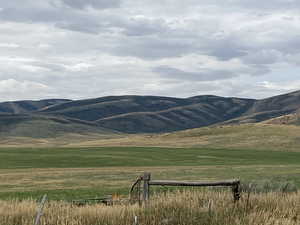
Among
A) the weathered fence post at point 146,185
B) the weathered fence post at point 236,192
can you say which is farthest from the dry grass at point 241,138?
the weathered fence post at point 146,185

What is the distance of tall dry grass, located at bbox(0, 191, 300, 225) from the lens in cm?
1345

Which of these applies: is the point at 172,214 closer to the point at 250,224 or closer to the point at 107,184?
the point at 250,224

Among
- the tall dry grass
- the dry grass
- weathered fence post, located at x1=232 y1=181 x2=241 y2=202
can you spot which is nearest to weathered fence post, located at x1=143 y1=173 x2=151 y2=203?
the tall dry grass

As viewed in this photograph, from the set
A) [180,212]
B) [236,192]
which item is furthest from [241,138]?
[180,212]

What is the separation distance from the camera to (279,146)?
4198 inches

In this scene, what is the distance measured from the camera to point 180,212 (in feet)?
46.1

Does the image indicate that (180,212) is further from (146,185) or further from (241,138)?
(241,138)

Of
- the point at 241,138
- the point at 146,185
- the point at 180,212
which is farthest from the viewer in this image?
the point at 241,138

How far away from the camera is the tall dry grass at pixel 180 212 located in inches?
529

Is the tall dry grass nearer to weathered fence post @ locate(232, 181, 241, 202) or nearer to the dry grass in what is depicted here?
weathered fence post @ locate(232, 181, 241, 202)

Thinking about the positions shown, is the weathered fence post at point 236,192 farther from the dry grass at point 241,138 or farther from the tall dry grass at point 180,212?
the dry grass at point 241,138

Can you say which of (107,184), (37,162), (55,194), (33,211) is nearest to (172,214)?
(33,211)

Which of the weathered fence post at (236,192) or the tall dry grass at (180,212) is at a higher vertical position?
the weathered fence post at (236,192)

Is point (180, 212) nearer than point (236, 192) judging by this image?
Yes
